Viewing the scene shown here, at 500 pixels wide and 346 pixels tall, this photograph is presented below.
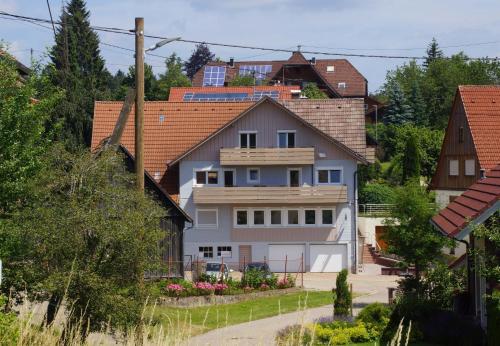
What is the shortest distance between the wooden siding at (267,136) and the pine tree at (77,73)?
875 centimetres

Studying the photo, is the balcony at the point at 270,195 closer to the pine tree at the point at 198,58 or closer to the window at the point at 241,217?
the window at the point at 241,217

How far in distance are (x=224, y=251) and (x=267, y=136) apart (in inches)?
278

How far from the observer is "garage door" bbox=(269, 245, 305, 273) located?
2083 inches

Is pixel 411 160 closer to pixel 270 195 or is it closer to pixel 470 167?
pixel 270 195

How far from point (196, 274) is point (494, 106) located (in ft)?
57.3

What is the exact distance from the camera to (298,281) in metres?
46.9

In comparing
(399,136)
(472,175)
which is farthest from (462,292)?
(399,136)

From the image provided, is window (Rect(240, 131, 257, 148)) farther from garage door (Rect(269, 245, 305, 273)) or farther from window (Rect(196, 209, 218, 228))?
garage door (Rect(269, 245, 305, 273))

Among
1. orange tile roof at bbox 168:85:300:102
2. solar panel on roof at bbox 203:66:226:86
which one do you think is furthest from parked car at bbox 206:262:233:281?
solar panel on roof at bbox 203:66:226:86

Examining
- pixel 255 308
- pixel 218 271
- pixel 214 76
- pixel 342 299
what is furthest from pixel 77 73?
pixel 342 299

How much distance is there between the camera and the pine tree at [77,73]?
63594 millimetres

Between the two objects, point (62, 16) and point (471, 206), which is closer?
point (471, 206)

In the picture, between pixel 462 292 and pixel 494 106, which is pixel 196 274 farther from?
pixel 462 292

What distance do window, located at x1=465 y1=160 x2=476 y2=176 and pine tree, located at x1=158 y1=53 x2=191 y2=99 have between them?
48.1m
